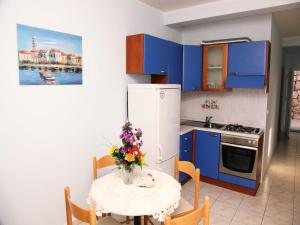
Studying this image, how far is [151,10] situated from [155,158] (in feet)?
7.29

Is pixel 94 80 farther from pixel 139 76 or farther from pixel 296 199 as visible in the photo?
pixel 296 199

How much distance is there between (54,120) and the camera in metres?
2.25

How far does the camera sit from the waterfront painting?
1.98 meters

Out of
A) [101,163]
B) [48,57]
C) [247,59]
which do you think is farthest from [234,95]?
[48,57]

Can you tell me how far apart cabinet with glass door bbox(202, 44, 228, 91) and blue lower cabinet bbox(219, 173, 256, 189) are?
1352 millimetres

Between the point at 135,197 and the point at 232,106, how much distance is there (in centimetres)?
280

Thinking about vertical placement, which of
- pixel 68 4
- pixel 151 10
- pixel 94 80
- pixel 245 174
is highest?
pixel 151 10

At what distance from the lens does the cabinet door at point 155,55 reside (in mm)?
2926

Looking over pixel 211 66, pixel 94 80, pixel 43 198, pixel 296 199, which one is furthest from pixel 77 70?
pixel 296 199

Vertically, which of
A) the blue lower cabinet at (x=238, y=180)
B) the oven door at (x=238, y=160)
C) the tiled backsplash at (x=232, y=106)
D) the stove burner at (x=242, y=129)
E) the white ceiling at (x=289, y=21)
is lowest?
the blue lower cabinet at (x=238, y=180)

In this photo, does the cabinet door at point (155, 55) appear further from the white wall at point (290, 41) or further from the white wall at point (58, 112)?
the white wall at point (290, 41)

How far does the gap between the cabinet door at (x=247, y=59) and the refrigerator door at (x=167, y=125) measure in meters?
1.03

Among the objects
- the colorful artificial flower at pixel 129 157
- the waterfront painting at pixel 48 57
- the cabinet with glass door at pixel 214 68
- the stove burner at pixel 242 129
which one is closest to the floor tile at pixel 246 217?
the stove burner at pixel 242 129

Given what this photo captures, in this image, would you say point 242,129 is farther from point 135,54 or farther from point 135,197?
point 135,197
